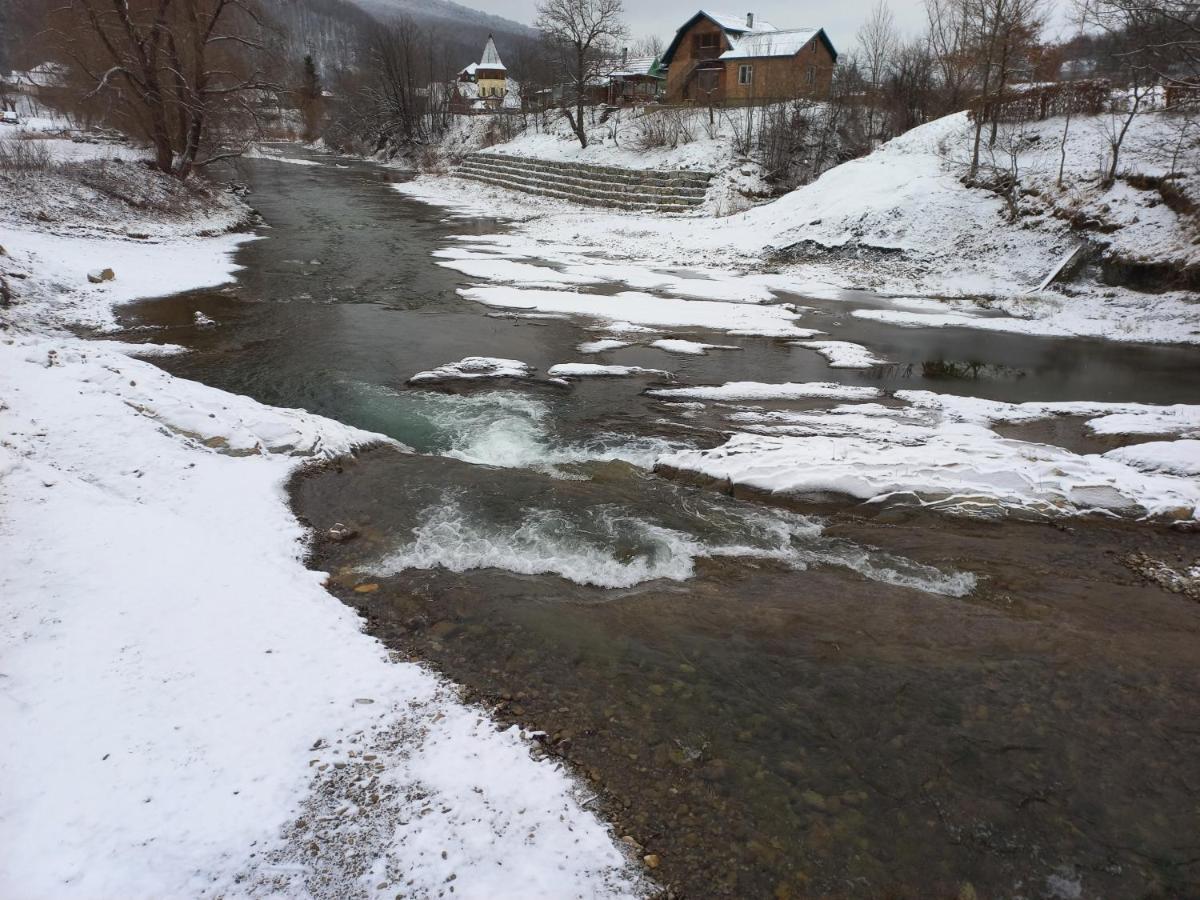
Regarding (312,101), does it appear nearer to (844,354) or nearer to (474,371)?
(474,371)

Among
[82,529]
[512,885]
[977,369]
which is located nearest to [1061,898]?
[512,885]

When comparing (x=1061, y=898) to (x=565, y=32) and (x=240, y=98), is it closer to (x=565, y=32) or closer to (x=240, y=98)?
(x=240, y=98)

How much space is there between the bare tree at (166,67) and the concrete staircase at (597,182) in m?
15.1

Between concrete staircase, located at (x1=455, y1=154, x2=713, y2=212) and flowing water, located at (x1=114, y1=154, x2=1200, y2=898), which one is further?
concrete staircase, located at (x1=455, y1=154, x2=713, y2=212)

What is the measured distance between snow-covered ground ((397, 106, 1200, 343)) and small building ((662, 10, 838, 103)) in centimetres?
1505

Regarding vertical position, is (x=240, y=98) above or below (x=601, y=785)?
above

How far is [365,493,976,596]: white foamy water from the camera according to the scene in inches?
225

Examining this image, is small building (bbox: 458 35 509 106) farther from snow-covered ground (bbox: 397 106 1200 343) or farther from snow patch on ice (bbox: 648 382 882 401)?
snow patch on ice (bbox: 648 382 882 401)

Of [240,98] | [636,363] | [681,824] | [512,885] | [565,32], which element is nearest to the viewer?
[512,885]

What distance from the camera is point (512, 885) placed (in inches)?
120

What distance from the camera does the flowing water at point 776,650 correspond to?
135 inches

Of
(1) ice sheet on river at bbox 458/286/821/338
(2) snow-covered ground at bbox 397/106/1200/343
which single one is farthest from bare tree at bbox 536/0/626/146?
(1) ice sheet on river at bbox 458/286/821/338

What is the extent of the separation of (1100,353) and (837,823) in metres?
12.9

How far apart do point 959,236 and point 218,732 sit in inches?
851
